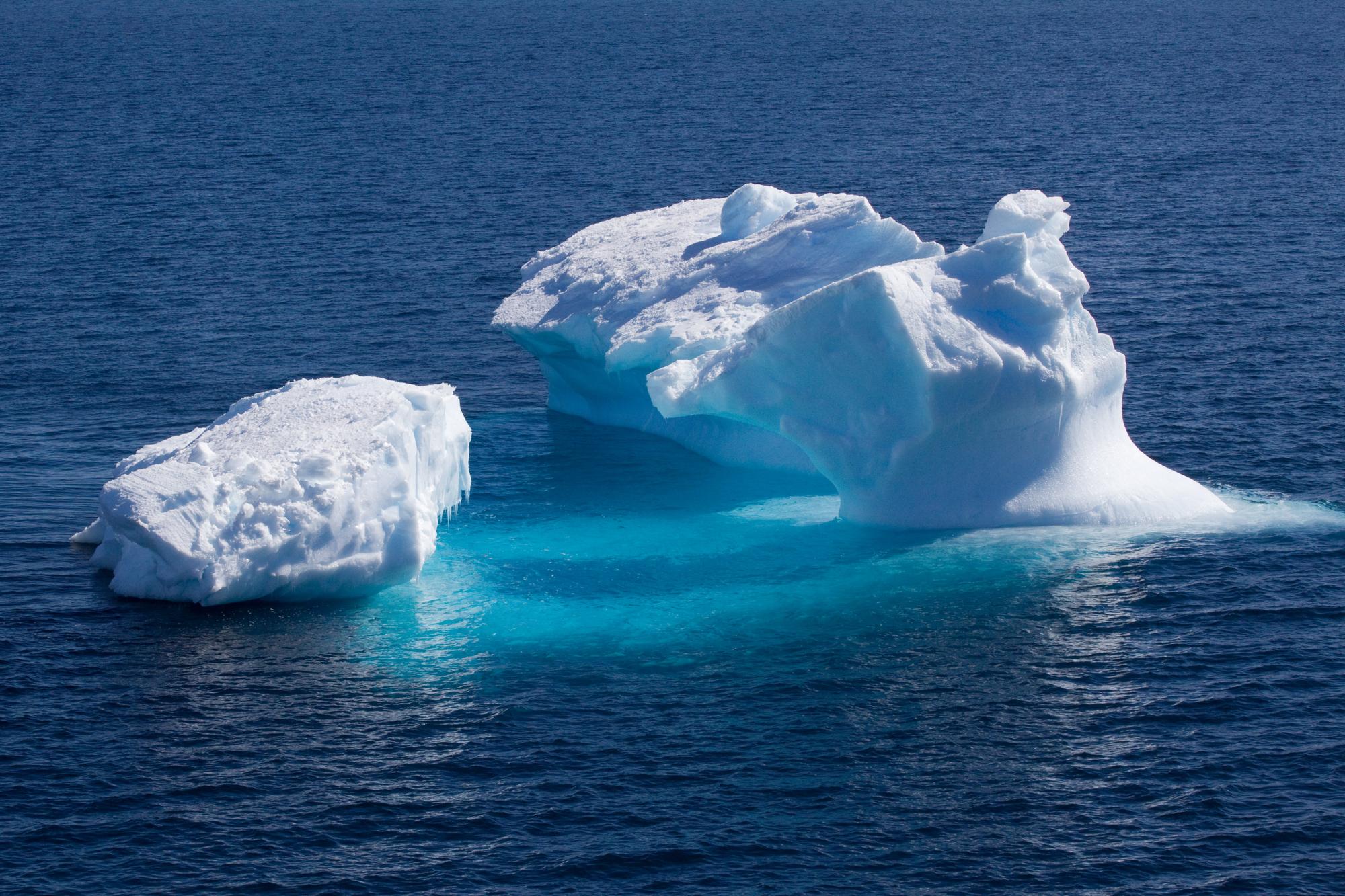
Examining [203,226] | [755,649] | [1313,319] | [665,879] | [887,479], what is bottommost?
[665,879]

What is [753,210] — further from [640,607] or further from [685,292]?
[640,607]

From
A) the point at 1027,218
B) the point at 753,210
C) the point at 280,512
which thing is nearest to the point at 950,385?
the point at 1027,218

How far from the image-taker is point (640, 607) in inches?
1403

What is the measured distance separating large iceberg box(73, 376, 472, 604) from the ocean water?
0.90 meters

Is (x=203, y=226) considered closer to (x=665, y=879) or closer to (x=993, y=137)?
(x=993, y=137)

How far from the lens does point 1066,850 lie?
25.4 meters

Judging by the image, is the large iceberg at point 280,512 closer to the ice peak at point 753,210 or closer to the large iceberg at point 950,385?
the large iceberg at point 950,385

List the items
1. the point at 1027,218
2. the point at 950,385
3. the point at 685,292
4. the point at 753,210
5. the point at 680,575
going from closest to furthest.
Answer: the point at 680,575
the point at 950,385
the point at 1027,218
the point at 685,292
the point at 753,210

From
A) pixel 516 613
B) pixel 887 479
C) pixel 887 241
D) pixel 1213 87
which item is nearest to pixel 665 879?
pixel 516 613

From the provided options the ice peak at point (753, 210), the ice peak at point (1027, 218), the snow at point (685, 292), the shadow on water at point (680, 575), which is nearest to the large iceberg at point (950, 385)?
the ice peak at point (1027, 218)

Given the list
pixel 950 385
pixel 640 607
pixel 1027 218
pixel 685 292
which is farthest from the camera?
pixel 685 292

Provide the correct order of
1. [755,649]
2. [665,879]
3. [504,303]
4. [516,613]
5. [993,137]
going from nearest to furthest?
[665,879], [755,649], [516,613], [504,303], [993,137]

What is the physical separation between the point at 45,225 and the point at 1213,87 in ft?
232

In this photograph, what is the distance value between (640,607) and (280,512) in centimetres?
833
